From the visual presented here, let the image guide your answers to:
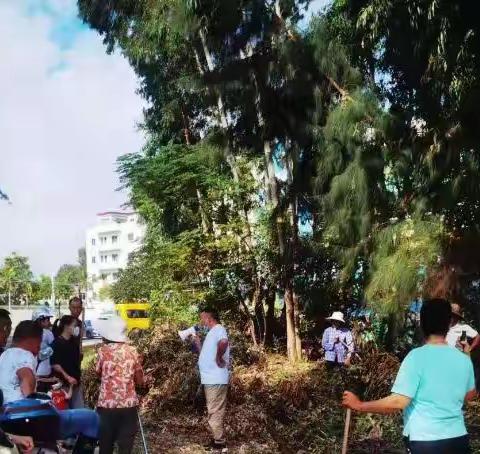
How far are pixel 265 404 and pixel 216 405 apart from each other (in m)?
1.70

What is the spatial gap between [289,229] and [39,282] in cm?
6712

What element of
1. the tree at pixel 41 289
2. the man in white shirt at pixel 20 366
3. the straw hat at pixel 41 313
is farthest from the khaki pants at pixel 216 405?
the tree at pixel 41 289

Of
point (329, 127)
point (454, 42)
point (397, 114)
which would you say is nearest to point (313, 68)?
point (329, 127)

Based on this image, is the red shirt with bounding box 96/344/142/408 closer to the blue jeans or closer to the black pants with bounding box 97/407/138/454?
the black pants with bounding box 97/407/138/454

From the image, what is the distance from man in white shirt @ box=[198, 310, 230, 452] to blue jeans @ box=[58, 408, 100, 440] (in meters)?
2.29

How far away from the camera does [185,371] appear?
938cm

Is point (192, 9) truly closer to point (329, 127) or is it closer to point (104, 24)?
point (329, 127)

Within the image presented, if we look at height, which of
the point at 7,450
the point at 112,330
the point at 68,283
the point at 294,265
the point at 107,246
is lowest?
the point at 7,450

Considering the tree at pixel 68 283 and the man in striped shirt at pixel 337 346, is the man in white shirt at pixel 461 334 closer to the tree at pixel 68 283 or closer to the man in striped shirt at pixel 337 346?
the man in striped shirt at pixel 337 346

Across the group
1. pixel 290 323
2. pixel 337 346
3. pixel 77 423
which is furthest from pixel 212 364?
pixel 290 323

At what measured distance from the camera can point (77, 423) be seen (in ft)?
13.3

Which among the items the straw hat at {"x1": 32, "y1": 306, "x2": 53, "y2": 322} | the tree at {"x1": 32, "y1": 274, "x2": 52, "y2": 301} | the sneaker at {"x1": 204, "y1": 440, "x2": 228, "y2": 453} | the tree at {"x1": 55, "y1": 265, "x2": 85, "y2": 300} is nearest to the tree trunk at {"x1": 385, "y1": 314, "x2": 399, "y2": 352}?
the sneaker at {"x1": 204, "y1": 440, "x2": 228, "y2": 453}

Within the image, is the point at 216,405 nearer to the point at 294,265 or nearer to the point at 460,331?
the point at 460,331

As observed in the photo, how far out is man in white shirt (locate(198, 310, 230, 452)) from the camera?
6445 millimetres
